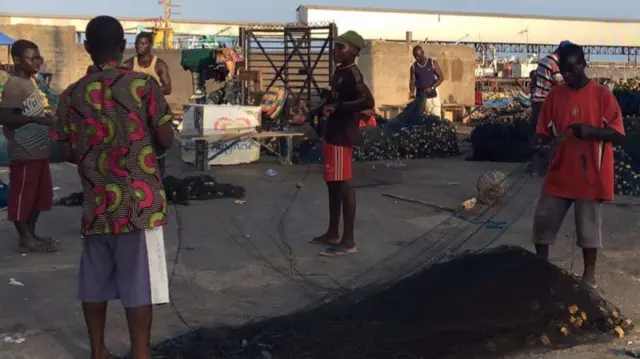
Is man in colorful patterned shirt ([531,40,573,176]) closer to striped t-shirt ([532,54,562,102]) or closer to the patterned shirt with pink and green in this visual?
striped t-shirt ([532,54,562,102])

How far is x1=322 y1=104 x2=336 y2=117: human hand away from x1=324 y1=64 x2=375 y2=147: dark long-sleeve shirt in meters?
0.03

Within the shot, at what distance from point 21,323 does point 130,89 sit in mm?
2012

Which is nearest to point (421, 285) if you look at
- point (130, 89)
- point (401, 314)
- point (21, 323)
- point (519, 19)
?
point (401, 314)

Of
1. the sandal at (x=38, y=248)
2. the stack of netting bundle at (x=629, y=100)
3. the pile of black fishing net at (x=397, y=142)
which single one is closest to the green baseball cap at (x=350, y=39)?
the sandal at (x=38, y=248)

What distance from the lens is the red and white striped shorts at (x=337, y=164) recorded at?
261 inches

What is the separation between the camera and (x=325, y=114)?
6.59 metres

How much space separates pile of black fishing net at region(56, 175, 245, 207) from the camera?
8977mm

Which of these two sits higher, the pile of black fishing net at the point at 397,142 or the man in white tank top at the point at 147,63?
the man in white tank top at the point at 147,63

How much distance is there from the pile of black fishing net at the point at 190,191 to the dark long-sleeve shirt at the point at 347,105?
9.39 feet

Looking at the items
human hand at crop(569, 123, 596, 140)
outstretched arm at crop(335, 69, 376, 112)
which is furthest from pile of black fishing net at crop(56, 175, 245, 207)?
human hand at crop(569, 123, 596, 140)

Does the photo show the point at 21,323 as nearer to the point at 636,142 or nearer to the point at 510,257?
the point at 510,257

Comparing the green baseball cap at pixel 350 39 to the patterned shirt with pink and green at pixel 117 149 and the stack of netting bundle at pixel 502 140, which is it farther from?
the stack of netting bundle at pixel 502 140

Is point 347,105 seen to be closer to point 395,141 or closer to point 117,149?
point 117,149

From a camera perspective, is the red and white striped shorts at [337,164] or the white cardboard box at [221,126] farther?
the white cardboard box at [221,126]
